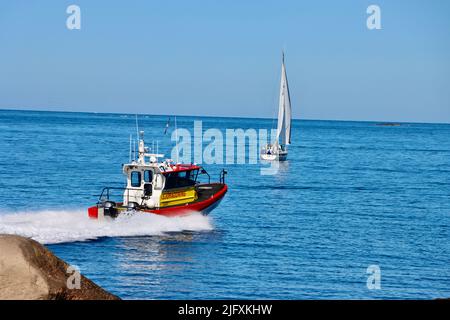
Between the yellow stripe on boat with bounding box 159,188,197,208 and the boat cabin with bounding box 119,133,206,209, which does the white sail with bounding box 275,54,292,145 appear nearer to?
the yellow stripe on boat with bounding box 159,188,197,208

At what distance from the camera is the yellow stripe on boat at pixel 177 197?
113 feet

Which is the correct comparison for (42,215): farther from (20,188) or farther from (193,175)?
(20,188)

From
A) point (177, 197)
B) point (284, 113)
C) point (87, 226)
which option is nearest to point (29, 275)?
point (87, 226)

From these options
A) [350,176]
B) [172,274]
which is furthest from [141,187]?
[350,176]

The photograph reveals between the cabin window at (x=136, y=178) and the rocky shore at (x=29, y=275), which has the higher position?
the rocky shore at (x=29, y=275)

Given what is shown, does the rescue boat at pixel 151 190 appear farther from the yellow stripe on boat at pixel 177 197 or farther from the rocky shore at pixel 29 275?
the rocky shore at pixel 29 275

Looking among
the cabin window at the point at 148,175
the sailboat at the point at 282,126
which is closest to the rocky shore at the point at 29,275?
the cabin window at the point at 148,175

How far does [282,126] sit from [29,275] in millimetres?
85802

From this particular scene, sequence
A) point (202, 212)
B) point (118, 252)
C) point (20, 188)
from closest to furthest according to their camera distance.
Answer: point (118, 252) < point (202, 212) < point (20, 188)

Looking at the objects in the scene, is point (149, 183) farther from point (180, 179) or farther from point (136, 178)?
point (180, 179)

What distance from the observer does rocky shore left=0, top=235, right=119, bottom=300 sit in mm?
9758

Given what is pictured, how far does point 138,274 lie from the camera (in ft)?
83.9

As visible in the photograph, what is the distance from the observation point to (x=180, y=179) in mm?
35094
